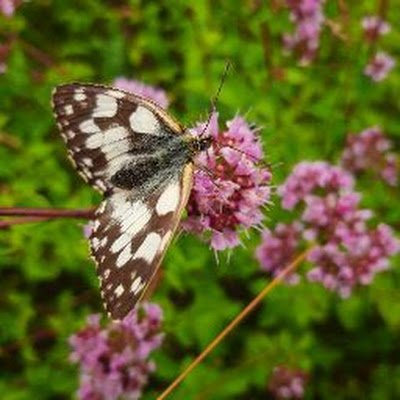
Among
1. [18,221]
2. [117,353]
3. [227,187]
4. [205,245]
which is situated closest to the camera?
[227,187]

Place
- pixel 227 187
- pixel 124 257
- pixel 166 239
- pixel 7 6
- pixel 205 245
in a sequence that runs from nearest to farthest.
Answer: pixel 166 239 → pixel 124 257 → pixel 227 187 → pixel 7 6 → pixel 205 245

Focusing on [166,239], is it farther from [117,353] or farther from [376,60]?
[376,60]

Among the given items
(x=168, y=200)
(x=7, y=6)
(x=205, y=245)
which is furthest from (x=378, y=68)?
(x=168, y=200)

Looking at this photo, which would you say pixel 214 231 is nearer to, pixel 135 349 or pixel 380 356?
pixel 135 349

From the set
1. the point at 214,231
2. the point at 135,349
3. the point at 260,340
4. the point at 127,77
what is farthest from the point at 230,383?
the point at 127,77

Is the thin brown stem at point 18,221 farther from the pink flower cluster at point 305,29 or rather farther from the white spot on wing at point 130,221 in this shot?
the pink flower cluster at point 305,29

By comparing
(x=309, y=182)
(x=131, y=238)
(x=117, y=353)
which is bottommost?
(x=117, y=353)
